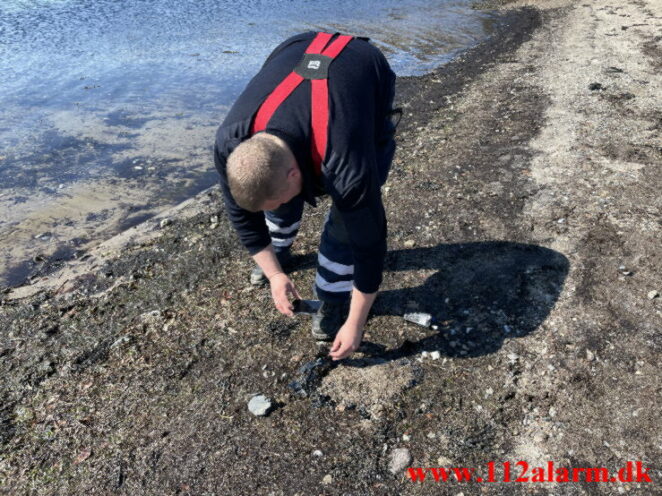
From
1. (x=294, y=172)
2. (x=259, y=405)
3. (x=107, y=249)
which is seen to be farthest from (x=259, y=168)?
(x=107, y=249)

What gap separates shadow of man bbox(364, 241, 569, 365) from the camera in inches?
124

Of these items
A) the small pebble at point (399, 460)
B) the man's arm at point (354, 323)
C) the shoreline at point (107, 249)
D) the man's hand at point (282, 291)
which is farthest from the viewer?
the shoreline at point (107, 249)

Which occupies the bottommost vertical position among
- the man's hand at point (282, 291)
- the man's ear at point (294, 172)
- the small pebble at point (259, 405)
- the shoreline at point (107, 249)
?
the shoreline at point (107, 249)

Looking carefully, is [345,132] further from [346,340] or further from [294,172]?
[346,340]

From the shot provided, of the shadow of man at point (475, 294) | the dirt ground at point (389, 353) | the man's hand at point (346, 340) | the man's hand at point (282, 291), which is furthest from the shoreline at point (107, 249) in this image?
the man's hand at point (346, 340)

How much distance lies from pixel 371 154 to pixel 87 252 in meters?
3.42

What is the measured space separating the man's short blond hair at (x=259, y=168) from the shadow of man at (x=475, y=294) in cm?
154

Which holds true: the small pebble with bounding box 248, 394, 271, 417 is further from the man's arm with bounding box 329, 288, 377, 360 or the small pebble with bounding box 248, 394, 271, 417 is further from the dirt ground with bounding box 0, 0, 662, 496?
the man's arm with bounding box 329, 288, 377, 360

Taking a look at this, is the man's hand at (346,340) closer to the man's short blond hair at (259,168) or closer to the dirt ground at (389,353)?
the dirt ground at (389,353)

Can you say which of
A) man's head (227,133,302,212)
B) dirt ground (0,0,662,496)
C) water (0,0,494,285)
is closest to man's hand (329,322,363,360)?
dirt ground (0,0,662,496)

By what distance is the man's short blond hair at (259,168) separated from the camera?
1.90m

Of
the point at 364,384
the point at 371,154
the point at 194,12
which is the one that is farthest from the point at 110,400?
the point at 194,12

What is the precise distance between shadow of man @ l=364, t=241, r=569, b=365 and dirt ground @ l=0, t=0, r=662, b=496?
1cm

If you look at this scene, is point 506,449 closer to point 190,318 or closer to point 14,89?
point 190,318
